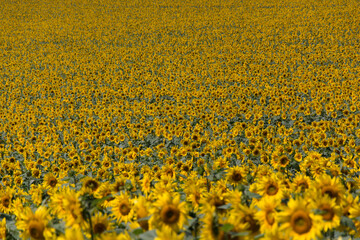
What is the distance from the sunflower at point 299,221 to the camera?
196 centimetres

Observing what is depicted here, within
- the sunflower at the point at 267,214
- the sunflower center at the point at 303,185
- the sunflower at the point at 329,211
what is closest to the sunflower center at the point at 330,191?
the sunflower at the point at 329,211

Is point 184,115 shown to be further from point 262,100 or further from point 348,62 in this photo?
point 348,62

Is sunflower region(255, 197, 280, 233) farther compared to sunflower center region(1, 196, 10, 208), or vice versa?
sunflower center region(1, 196, 10, 208)

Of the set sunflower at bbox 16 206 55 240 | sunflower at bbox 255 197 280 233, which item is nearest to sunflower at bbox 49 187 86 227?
sunflower at bbox 16 206 55 240

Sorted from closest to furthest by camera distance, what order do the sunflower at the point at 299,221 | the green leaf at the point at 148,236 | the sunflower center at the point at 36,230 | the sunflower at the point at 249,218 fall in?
the green leaf at the point at 148,236 < the sunflower at the point at 299,221 < the sunflower at the point at 249,218 < the sunflower center at the point at 36,230

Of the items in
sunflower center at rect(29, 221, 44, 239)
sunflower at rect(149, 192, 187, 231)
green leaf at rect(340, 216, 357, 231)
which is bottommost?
green leaf at rect(340, 216, 357, 231)

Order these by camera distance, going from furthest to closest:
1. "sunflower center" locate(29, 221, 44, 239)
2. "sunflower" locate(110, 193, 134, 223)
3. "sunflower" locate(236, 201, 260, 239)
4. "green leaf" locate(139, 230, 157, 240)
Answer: "sunflower" locate(110, 193, 134, 223), "sunflower center" locate(29, 221, 44, 239), "sunflower" locate(236, 201, 260, 239), "green leaf" locate(139, 230, 157, 240)

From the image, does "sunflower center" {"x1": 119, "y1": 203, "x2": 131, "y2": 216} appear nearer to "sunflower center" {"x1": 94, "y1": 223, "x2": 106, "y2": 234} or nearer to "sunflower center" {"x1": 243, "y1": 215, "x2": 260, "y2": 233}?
"sunflower center" {"x1": 94, "y1": 223, "x2": 106, "y2": 234}

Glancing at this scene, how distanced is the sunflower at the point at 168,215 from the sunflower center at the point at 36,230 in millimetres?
841

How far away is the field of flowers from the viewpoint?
2.20 m

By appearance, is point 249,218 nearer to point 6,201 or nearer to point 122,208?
point 122,208

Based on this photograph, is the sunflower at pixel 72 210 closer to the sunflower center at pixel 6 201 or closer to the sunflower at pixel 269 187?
the sunflower at pixel 269 187

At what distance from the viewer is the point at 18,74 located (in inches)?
825

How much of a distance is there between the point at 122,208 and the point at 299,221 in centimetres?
157
